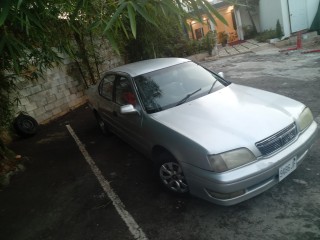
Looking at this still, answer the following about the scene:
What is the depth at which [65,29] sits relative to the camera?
494cm

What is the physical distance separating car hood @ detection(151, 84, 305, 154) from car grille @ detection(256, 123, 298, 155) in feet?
0.14

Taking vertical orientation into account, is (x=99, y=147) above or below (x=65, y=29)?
below

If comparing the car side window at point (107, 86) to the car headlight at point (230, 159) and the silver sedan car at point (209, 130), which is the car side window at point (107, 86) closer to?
the silver sedan car at point (209, 130)

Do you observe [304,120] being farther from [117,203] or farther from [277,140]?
[117,203]

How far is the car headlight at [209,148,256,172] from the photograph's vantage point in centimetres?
259

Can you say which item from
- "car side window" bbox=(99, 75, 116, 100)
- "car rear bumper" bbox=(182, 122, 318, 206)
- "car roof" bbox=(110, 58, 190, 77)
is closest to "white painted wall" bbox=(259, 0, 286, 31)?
"car roof" bbox=(110, 58, 190, 77)

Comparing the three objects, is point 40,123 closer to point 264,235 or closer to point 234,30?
point 264,235

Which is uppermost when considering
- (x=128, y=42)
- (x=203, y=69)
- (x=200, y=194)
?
(x=128, y=42)

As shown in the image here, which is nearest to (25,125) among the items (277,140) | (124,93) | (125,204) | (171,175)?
(124,93)

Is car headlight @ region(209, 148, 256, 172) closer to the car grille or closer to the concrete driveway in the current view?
the car grille

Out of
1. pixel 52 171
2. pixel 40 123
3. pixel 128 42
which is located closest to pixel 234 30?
pixel 128 42

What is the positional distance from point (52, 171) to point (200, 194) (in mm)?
3113

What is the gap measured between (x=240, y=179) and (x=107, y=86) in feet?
10.5

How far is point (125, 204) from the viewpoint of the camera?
3.47m
